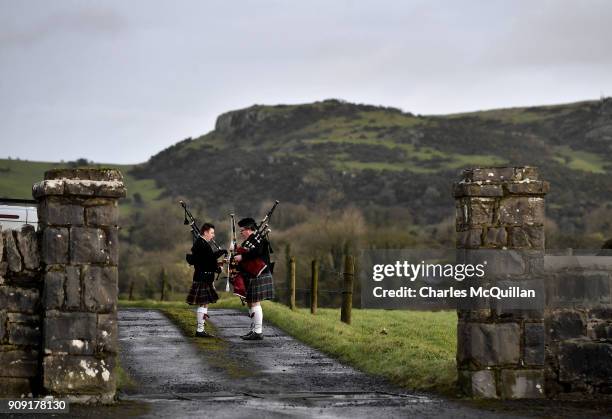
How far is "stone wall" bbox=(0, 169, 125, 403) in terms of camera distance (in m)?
10.6

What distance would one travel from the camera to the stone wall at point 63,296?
10.6m

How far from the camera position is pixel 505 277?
11492mm

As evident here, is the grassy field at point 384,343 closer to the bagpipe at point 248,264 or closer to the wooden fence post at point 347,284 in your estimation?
the wooden fence post at point 347,284

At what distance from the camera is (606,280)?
38.2 feet

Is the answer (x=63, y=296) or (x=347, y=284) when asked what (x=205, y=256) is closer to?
(x=347, y=284)

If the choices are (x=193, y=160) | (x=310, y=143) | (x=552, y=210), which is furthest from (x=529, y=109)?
(x=552, y=210)

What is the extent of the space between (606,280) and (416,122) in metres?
170

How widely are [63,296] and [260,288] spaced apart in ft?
22.1

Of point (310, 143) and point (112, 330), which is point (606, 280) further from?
point (310, 143)

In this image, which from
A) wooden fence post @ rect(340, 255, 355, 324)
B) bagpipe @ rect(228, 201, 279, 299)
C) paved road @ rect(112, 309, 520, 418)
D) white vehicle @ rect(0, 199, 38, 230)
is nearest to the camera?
paved road @ rect(112, 309, 520, 418)

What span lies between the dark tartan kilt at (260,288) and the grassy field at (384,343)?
1.16 m

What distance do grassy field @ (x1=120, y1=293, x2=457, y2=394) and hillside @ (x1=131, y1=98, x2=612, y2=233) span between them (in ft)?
237

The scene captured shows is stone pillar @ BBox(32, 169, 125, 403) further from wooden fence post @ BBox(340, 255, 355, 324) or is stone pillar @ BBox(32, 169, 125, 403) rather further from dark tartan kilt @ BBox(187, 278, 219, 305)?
wooden fence post @ BBox(340, 255, 355, 324)

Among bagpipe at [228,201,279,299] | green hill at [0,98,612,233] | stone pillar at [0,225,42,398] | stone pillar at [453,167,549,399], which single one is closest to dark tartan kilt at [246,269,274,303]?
bagpipe at [228,201,279,299]
